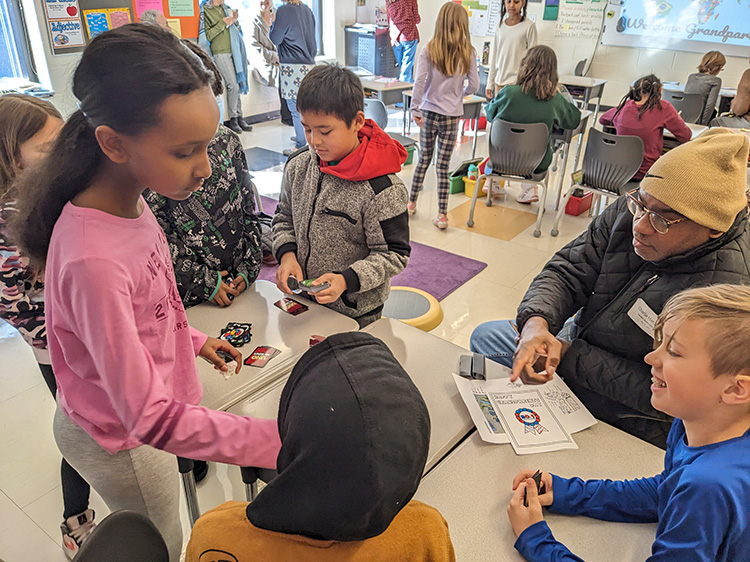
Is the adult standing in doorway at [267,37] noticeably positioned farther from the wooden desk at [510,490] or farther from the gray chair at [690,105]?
the wooden desk at [510,490]

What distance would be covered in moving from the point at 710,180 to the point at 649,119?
297 centimetres

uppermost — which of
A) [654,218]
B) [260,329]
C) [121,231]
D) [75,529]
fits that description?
[121,231]

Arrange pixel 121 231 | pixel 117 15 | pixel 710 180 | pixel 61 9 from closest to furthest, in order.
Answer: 1. pixel 121 231
2. pixel 710 180
3. pixel 61 9
4. pixel 117 15

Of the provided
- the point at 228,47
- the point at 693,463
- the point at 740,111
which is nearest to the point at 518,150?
the point at 740,111

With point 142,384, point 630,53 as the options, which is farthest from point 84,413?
point 630,53

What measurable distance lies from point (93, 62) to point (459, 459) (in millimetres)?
1027

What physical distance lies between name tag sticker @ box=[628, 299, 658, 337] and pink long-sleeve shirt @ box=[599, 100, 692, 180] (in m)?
2.78

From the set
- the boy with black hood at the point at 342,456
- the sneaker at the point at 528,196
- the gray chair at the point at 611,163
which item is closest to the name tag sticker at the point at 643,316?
the boy with black hood at the point at 342,456

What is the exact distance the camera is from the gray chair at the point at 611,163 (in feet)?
11.9

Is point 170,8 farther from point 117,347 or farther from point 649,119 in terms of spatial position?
point 117,347

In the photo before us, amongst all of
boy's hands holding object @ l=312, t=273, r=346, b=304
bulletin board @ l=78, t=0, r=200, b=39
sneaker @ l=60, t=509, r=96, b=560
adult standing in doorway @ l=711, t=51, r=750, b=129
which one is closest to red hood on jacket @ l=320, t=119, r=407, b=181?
boy's hands holding object @ l=312, t=273, r=346, b=304

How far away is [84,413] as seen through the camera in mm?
933

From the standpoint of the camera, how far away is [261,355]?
149cm

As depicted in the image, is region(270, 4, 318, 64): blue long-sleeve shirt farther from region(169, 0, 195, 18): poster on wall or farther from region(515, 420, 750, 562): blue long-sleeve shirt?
region(515, 420, 750, 562): blue long-sleeve shirt
